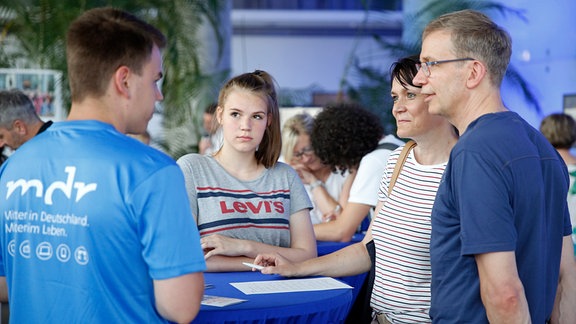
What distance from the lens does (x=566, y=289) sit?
200cm

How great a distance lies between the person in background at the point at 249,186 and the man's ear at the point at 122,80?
1093mm

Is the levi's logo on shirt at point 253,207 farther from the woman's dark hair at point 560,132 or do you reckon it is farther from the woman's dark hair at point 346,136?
the woman's dark hair at point 560,132

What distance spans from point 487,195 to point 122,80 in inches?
34.2

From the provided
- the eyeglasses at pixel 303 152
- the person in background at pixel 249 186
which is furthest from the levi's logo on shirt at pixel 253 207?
the eyeglasses at pixel 303 152

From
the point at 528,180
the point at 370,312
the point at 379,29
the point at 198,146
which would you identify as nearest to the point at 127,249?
the point at 528,180

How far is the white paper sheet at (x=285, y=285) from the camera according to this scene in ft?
7.16

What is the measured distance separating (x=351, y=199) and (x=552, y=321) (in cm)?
150

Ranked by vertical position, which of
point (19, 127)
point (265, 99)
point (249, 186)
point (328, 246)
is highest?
point (265, 99)

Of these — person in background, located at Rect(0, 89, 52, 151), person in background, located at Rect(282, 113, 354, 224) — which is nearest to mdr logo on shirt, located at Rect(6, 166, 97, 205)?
person in background, located at Rect(0, 89, 52, 151)

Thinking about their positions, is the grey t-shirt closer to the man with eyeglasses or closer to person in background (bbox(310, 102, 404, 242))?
the man with eyeglasses

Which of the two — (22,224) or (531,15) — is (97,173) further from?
(531,15)

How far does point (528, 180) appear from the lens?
5.38ft

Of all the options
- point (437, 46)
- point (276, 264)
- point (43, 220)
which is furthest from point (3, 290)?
point (437, 46)

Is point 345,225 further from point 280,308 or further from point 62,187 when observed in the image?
point 62,187
